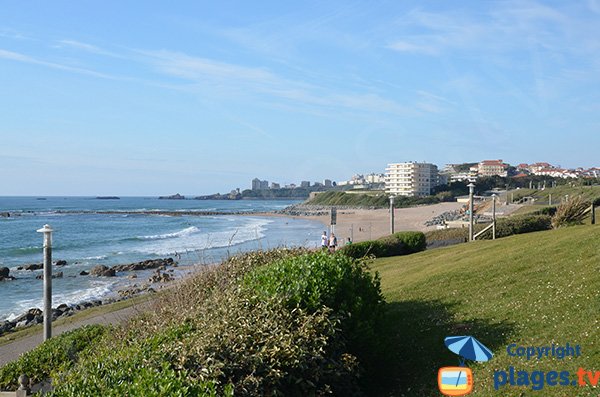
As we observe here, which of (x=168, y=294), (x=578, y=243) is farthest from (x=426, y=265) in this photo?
(x=168, y=294)

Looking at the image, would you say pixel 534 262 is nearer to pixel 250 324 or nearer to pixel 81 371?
pixel 250 324

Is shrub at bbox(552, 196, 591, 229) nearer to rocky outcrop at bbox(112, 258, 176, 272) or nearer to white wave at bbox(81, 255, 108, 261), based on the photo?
rocky outcrop at bbox(112, 258, 176, 272)

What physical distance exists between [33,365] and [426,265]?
34.3ft

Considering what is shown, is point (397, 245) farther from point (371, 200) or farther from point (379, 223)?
point (371, 200)

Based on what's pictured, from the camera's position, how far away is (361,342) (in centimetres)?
757

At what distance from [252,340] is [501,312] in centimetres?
484

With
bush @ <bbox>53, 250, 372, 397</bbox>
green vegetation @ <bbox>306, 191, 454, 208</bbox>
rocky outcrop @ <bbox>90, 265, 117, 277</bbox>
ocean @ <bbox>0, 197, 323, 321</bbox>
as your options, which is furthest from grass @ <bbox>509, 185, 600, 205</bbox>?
bush @ <bbox>53, 250, 372, 397</bbox>

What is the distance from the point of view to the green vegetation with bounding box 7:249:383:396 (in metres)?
4.92

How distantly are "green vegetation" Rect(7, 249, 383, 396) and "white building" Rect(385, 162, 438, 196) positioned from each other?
485 feet

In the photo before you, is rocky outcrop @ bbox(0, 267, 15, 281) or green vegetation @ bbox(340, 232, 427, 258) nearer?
green vegetation @ bbox(340, 232, 427, 258)

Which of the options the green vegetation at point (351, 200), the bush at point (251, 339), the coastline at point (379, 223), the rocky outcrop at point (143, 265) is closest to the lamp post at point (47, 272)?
the bush at point (251, 339)

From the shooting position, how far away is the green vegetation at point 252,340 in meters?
4.92

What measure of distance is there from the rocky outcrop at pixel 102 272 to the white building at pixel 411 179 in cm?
12300

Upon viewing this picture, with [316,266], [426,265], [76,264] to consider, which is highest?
[316,266]
